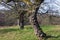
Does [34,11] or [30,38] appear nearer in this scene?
[34,11]

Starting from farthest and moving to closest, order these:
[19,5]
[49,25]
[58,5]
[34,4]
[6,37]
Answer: [49,25], [6,37], [19,5], [58,5], [34,4]

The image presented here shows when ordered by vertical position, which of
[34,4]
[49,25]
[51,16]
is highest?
[34,4]

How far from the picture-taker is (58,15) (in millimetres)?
13539

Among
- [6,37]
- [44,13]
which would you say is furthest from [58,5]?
[6,37]

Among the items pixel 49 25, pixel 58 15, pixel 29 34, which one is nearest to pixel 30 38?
pixel 29 34

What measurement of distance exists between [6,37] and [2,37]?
298mm

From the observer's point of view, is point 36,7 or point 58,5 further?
point 58,5

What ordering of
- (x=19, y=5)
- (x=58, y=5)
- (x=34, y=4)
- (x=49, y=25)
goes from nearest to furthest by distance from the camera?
(x=34, y=4), (x=58, y=5), (x=19, y=5), (x=49, y=25)

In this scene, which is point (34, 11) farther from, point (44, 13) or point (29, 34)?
point (29, 34)

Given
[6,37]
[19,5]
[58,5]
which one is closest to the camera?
[58,5]

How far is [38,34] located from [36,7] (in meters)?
1.36

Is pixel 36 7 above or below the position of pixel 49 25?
above

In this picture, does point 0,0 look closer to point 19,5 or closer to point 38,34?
point 19,5

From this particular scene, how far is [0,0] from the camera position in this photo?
12.7 meters
